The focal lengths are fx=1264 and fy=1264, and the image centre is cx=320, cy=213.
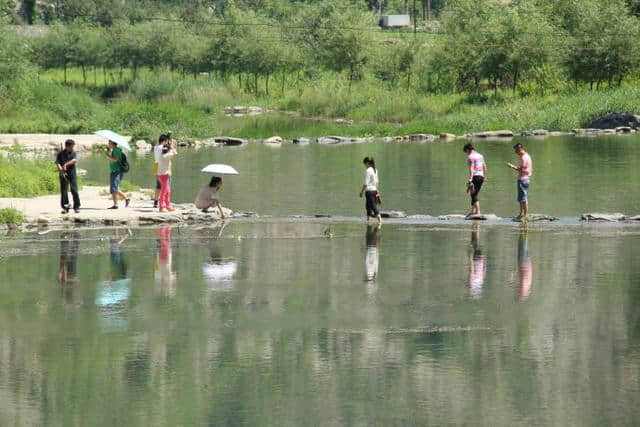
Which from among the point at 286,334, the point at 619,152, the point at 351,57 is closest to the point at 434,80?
the point at 351,57

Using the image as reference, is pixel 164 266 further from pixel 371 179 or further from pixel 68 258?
pixel 371 179

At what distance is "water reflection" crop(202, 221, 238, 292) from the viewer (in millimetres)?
20078

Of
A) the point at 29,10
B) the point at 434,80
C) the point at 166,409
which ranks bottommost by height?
the point at 166,409

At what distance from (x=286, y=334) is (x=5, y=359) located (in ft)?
11.9

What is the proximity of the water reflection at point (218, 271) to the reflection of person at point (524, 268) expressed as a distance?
4578 millimetres

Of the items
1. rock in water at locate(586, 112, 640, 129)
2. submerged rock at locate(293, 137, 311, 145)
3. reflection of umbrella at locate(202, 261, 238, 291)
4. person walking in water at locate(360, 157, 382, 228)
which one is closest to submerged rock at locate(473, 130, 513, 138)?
rock in water at locate(586, 112, 640, 129)

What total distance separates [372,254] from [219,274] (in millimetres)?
3510

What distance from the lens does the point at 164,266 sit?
72.5 ft

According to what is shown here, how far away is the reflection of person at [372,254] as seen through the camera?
21.2 meters

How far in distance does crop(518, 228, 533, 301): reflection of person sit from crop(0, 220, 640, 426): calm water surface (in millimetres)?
50

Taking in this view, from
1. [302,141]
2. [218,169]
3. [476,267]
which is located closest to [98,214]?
[218,169]

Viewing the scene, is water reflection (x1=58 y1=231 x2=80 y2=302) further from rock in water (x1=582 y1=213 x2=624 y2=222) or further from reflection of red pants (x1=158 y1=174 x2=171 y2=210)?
rock in water (x1=582 y1=213 x2=624 y2=222)

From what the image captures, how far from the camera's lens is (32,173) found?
34188mm

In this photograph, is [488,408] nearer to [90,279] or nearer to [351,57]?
[90,279]
